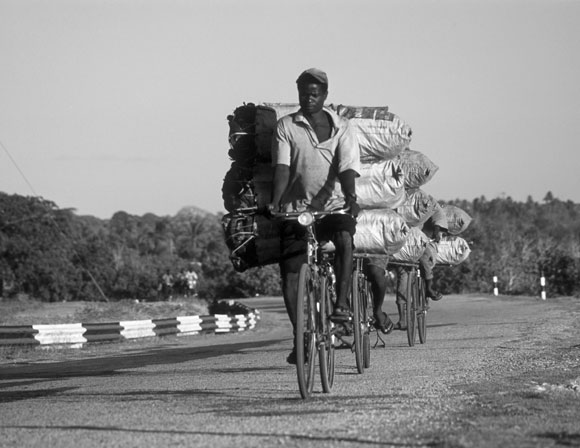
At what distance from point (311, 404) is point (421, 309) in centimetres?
837

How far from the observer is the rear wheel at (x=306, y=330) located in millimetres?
8477

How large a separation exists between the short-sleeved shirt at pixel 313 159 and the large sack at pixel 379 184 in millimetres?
4840

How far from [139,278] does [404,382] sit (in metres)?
97.3

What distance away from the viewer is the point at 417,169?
16625 millimetres

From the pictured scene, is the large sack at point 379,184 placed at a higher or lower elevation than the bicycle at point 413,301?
higher

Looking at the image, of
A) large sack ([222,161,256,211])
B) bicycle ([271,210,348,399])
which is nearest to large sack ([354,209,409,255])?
large sack ([222,161,256,211])

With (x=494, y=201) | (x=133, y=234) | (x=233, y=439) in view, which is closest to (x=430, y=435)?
(x=233, y=439)

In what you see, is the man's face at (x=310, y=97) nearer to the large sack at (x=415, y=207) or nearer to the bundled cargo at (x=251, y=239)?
the bundled cargo at (x=251, y=239)

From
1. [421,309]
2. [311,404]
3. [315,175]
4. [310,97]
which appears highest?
[310,97]

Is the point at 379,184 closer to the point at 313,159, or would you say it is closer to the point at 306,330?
the point at 313,159

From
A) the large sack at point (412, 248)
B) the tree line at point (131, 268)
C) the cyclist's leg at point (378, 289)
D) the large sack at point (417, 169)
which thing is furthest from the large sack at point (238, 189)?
the tree line at point (131, 268)

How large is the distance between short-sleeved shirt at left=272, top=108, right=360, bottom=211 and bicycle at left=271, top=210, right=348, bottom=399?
0.61 feet

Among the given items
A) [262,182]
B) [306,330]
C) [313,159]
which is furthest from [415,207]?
[306,330]

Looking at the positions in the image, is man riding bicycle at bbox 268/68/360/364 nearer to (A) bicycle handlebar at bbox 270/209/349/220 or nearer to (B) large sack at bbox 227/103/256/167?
(A) bicycle handlebar at bbox 270/209/349/220
